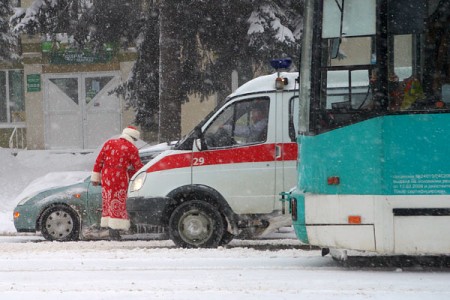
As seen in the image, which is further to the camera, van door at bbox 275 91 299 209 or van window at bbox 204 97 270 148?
van window at bbox 204 97 270 148

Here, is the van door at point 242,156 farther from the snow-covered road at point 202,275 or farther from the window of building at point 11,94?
the window of building at point 11,94

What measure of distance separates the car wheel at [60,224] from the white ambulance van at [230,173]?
1.94 meters

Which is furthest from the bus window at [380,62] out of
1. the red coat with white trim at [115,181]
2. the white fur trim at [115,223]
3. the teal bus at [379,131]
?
the white fur trim at [115,223]

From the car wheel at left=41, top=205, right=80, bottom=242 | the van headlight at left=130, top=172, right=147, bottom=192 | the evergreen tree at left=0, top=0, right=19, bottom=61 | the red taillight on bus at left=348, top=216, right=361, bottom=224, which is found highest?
the evergreen tree at left=0, top=0, right=19, bottom=61

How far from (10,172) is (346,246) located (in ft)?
55.3

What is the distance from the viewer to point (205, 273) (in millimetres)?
8844

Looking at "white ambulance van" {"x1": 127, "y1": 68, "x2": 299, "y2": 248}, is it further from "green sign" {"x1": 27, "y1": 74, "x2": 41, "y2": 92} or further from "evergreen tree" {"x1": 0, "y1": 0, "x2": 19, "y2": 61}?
"green sign" {"x1": 27, "y1": 74, "x2": 41, "y2": 92}

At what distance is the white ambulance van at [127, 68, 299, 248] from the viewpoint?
1102cm

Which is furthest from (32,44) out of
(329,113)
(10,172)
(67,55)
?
(329,113)

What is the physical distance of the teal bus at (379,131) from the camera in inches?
329

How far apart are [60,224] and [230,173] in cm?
332

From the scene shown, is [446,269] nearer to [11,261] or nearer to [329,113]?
[329,113]

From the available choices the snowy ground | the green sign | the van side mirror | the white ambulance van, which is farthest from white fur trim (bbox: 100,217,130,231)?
the green sign

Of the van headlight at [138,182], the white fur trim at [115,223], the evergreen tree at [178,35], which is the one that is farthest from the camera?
the evergreen tree at [178,35]
